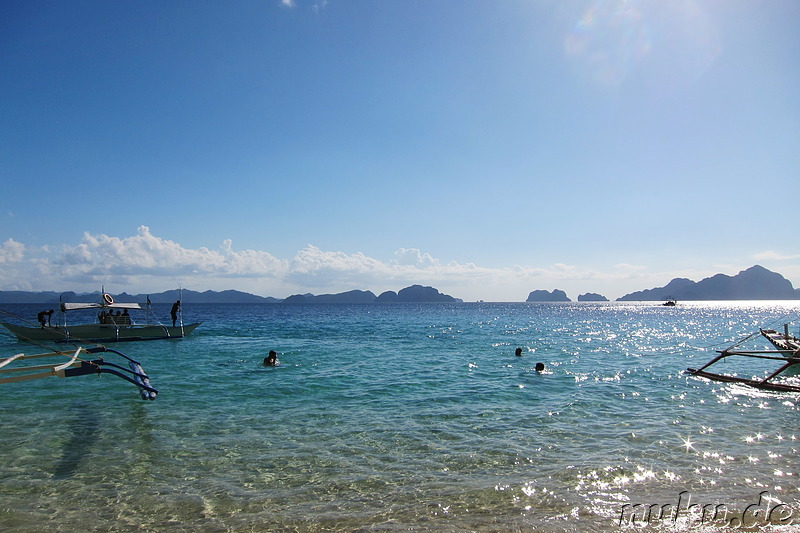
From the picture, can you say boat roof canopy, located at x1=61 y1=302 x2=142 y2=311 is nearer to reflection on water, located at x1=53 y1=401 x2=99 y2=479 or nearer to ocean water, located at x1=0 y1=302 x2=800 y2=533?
ocean water, located at x1=0 y1=302 x2=800 y2=533

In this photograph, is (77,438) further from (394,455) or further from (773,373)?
(773,373)

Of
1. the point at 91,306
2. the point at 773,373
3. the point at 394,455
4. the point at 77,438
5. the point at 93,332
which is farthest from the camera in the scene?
the point at 93,332


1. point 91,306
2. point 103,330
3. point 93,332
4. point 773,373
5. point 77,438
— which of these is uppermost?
point 91,306

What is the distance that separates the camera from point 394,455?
10.9 meters

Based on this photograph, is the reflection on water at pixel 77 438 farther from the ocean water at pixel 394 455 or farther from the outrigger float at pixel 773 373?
the outrigger float at pixel 773 373

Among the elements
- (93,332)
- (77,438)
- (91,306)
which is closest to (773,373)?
(77,438)

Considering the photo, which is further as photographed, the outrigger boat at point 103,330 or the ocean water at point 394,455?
the outrigger boat at point 103,330

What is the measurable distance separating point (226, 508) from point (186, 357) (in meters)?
26.3

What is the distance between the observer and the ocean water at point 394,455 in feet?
25.8

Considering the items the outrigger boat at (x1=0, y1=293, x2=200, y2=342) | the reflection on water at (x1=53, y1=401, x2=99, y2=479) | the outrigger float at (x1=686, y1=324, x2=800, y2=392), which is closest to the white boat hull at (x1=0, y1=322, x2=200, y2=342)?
the outrigger boat at (x1=0, y1=293, x2=200, y2=342)

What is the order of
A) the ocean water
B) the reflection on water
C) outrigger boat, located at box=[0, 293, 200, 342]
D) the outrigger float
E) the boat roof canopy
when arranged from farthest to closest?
outrigger boat, located at box=[0, 293, 200, 342] → the boat roof canopy → the outrigger float → the reflection on water → the ocean water

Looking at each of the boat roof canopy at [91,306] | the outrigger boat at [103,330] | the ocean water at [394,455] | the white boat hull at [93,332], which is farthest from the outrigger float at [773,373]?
the white boat hull at [93,332]

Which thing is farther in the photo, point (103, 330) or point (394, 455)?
point (103, 330)

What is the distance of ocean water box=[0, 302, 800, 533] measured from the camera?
7.88 meters
